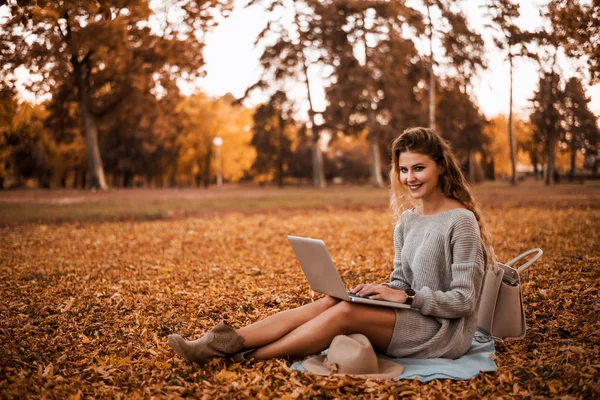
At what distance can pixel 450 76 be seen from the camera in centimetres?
2830

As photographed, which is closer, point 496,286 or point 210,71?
point 496,286

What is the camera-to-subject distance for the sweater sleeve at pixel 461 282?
11.6ft

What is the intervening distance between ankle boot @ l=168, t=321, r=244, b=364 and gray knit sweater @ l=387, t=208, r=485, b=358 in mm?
1080

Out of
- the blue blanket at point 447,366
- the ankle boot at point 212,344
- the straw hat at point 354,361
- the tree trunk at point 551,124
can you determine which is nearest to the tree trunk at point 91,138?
the tree trunk at point 551,124

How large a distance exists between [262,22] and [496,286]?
29.4 m

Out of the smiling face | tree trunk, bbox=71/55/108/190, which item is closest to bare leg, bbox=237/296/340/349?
the smiling face

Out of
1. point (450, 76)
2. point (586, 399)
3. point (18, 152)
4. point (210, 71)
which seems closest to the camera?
point (586, 399)

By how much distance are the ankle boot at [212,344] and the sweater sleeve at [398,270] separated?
1165 millimetres

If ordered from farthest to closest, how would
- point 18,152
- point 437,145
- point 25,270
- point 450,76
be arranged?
point 18,152 < point 450,76 < point 25,270 < point 437,145

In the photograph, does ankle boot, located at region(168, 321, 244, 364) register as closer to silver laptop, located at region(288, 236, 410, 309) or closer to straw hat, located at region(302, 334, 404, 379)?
straw hat, located at region(302, 334, 404, 379)

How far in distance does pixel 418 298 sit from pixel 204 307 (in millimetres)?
2889

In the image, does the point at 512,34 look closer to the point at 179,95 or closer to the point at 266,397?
the point at 179,95

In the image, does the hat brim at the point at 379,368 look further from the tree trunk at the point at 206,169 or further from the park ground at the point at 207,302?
the tree trunk at the point at 206,169

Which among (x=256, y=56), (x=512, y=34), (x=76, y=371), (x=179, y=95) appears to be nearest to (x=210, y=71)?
(x=179, y=95)
